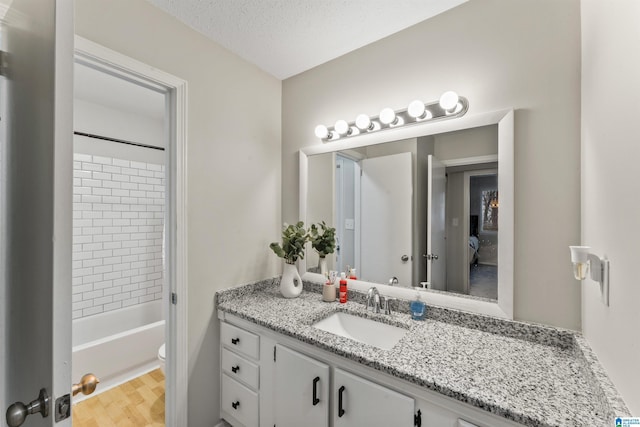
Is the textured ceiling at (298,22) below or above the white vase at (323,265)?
above

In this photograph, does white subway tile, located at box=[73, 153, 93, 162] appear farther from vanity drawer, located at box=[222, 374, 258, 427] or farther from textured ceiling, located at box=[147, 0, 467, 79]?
vanity drawer, located at box=[222, 374, 258, 427]

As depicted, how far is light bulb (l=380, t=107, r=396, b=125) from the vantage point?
152 cm

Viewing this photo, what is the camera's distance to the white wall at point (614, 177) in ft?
2.13

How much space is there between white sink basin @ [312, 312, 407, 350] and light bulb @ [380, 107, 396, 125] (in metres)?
1.12

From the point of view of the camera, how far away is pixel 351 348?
1.12 m

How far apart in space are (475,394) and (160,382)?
2.42 metres

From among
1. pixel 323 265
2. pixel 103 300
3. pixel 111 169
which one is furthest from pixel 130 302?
pixel 323 265

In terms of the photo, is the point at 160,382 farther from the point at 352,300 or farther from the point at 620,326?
the point at 620,326

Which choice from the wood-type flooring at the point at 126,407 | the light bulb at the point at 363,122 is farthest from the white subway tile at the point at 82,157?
the light bulb at the point at 363,122

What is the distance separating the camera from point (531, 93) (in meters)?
1.20

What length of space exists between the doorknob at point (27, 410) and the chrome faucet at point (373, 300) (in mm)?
1318

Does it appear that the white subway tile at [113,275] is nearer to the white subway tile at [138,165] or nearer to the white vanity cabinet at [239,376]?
the white subway tile at [138,165]

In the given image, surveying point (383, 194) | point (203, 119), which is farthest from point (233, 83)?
point (383, 194)

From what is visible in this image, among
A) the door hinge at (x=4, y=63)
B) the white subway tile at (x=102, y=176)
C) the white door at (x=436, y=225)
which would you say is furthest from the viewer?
the white subway tile at (x=102, y=176)
